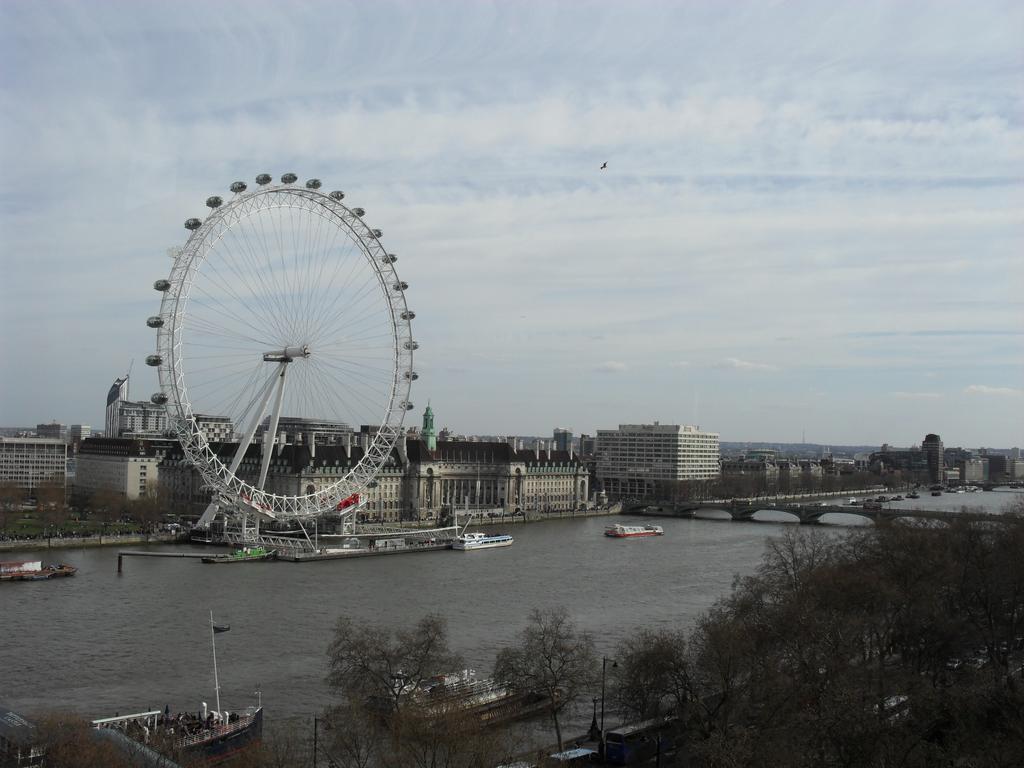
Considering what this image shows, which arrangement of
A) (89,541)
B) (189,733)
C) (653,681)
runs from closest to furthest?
(189,733) → (653,681) → (89,541)

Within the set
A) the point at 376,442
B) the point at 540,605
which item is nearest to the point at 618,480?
the point at 376,442

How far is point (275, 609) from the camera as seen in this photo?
27906 millimetres

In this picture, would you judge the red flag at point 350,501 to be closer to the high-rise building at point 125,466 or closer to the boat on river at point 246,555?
the boat on river at point 246,555

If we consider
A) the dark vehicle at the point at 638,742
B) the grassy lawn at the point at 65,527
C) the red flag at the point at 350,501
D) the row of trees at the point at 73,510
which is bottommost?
the dark vehicle at the point at 638,742

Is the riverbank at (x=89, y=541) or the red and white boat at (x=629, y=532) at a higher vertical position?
the riverbank at (x=89, y=541)

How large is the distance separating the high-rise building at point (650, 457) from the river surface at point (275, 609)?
48.9 m

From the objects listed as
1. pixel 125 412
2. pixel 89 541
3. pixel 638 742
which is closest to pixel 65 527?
pixel 89 541

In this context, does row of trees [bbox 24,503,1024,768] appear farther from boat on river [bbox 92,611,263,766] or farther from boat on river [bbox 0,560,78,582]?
boat on river [bbox 0,560,78,582]

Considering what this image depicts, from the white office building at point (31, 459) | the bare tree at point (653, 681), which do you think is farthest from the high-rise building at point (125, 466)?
the bare tree at point (653, 681)

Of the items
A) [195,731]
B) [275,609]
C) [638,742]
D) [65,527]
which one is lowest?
[638,742]

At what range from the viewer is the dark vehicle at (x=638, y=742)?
16281 mm

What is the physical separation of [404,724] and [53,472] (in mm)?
71164

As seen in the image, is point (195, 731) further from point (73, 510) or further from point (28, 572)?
point (73, 510)

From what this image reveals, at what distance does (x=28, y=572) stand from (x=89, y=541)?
9.46m
